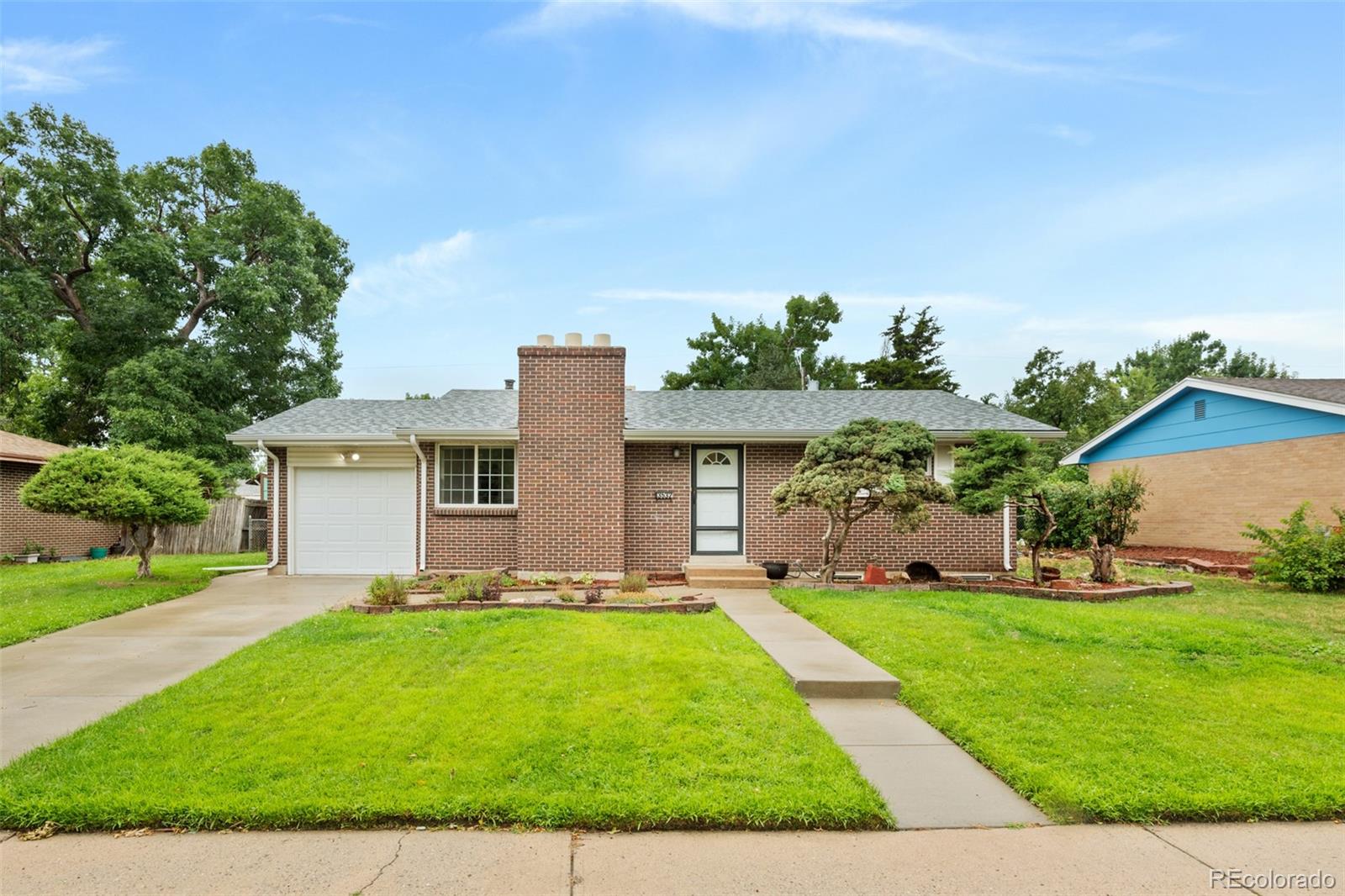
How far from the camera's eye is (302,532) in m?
12.5

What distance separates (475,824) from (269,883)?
84cm

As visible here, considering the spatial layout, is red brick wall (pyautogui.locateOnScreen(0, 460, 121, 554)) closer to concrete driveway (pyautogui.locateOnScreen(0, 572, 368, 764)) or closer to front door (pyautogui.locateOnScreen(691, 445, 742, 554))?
concrete driveway (pyautogui.locateOnScreen(0, 572, 368, 764))

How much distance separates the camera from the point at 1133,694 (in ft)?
16.2

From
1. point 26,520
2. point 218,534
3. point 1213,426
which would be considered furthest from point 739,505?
point 26,520

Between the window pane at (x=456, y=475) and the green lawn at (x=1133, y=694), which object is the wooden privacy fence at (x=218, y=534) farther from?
the green lawn at (x=1133, y=694)

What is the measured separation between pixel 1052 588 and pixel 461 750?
914cm

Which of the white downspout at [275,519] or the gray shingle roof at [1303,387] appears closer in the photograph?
the white downspout at [275,519]

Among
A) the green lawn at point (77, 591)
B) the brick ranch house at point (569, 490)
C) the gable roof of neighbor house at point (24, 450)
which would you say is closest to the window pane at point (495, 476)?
the brick ranch house at point (569, 490)

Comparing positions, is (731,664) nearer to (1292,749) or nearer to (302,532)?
(1292,749)

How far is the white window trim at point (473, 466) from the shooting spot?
39.7 ft

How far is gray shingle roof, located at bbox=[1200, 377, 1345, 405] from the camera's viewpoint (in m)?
12.5

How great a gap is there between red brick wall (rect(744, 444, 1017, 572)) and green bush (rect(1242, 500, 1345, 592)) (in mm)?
3706

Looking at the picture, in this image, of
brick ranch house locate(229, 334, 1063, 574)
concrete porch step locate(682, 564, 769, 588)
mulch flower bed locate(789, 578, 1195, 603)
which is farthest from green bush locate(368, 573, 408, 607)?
mulch flower bed locate(789, 578, 1195, 603)

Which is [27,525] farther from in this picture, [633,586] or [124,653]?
[633,586]
